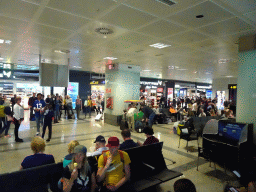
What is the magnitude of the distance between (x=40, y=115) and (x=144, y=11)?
19.2 feet

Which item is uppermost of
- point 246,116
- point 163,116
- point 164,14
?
point 164,14

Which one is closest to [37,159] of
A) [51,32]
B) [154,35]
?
[51,32]

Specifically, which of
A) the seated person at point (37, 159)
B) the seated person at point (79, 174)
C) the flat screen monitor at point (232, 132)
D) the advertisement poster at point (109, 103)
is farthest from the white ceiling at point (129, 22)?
the advertisement poster at point (109, 103)

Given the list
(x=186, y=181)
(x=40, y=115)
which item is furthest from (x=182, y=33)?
(x=40, y=115)

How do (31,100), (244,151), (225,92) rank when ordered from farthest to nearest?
(225,92) → (31,100) → (244,151)

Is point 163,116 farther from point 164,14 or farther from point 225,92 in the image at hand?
point 225,92

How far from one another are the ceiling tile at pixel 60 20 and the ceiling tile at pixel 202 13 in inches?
83.6

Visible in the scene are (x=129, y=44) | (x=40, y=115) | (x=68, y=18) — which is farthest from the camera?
(x=40, y=115)

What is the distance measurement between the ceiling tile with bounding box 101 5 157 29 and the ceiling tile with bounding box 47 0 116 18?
24cm

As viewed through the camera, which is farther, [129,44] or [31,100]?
[31,100]

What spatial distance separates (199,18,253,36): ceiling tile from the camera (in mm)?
4061

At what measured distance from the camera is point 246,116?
4.88m

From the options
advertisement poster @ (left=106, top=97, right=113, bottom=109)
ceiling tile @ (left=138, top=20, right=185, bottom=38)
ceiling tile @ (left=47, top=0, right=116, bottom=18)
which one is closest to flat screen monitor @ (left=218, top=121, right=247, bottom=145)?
ceiling tile @ (left=138, top=20, right=185, bottom=38)

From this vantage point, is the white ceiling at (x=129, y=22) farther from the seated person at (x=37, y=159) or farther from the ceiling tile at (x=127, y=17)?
the seated person at (x=37, y=159)
